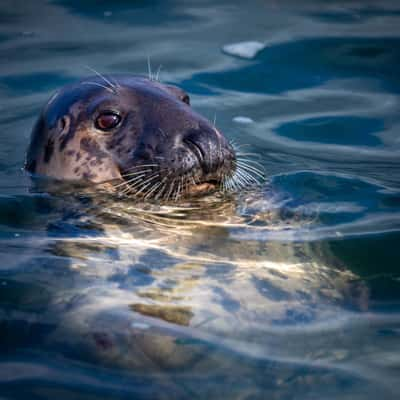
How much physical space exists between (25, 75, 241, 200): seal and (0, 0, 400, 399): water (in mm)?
153

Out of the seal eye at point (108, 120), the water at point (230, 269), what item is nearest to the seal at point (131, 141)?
the seal eye at point (108, 120)

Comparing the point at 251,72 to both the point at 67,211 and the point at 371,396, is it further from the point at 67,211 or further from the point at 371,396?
the point at 371,396

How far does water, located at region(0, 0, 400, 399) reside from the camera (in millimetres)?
3166

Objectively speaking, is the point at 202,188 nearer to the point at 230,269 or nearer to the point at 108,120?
the point at 108,120

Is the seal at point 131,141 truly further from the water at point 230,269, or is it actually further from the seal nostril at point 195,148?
the water at point 230,269

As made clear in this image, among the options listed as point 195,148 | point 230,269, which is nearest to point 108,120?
point 195,148

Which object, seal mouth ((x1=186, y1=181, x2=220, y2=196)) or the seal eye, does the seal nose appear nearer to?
seal mouth ((x1=186, y1=181, x2=220, y2=196))

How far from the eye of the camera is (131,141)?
16.2 feet

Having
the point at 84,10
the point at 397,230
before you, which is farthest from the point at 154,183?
the point at 84,10

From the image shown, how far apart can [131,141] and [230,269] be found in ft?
4.22

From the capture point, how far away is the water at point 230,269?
125 inches

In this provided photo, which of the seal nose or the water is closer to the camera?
Result: the water

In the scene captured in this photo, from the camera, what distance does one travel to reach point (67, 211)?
15.5ft

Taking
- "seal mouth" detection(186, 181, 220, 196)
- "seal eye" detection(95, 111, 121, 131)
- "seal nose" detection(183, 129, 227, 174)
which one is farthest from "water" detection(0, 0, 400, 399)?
"seal eye" detection(95, 111, 121, 131)
